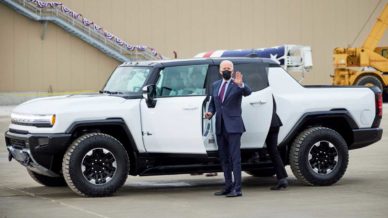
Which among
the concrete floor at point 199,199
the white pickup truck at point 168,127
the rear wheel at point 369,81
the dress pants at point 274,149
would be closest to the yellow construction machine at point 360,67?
the rear wheel at point 369,81

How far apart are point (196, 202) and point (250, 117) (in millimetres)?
1574

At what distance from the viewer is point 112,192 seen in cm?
1302

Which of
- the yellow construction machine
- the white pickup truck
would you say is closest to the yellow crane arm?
the yellow construction machine

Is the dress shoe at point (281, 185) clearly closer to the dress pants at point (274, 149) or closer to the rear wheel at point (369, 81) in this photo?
the dress pants at point (274, 149)

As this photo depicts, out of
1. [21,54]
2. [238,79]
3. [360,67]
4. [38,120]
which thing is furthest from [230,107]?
[21,54]

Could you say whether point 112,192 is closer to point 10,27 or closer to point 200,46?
point 10,27

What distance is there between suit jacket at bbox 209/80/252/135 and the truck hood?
1289 millimetres

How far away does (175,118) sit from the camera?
13.3 metres

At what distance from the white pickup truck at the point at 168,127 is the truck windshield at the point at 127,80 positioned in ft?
0.06

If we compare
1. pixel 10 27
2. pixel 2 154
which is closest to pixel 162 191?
pixel 2 154

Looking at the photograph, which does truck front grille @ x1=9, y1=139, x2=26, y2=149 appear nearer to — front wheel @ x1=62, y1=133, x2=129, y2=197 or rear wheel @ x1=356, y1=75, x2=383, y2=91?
front wheel @ x1=62, y1=133, x2=129, y2=197

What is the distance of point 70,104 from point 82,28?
3823 cm

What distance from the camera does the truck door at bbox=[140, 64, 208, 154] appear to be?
13.2 meters

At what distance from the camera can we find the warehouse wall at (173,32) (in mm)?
50188
